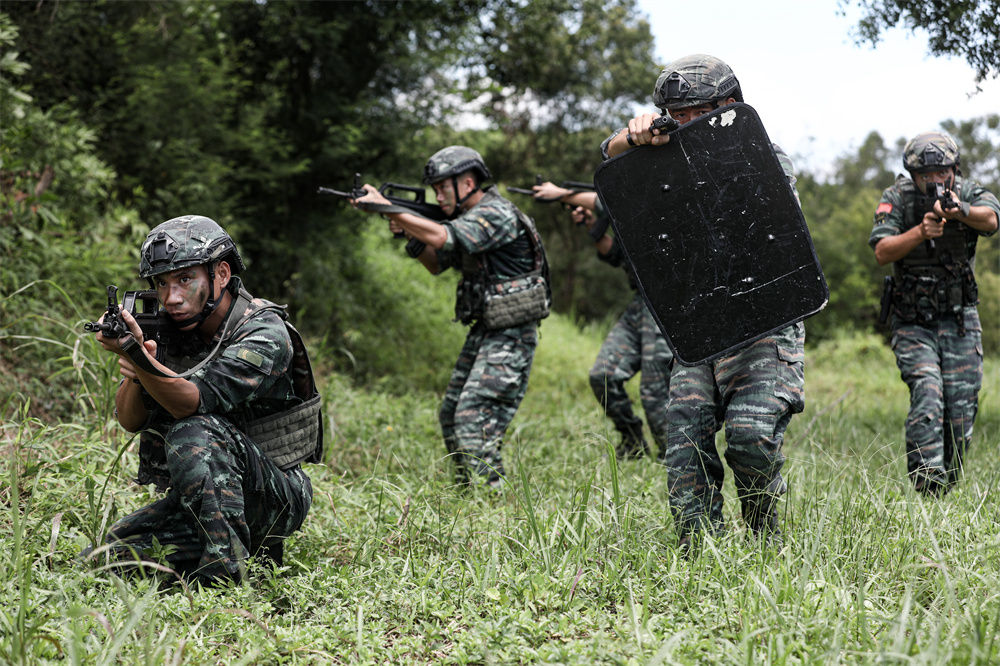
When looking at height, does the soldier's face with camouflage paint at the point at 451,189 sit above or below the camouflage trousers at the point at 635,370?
above

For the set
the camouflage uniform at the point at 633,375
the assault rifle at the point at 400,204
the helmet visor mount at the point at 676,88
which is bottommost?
the camouflage uniform at the point at 633,375

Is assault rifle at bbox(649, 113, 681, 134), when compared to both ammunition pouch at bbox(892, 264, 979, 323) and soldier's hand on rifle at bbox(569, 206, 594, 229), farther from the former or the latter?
soldier's hand on rifle at bbox(569, 206, 594, 229)

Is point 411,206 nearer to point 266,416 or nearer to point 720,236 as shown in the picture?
point 266,416

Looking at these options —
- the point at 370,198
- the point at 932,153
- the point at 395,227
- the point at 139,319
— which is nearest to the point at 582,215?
the point at 395,227

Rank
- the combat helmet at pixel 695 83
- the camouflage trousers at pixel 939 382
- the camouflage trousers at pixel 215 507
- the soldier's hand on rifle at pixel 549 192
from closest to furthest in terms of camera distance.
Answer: the camouflage trousers at pixel 215 507 < the combat helmet at pixel 695 83 < the camouflage trousers at pixel 939 382 < the soldier's hand on rifle at pixel 549 192

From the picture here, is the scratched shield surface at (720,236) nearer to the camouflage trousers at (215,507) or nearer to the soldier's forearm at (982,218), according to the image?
the camouflage trousers at (215,507)

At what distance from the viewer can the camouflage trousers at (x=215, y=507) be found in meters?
2.86

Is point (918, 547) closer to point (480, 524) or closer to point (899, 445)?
point (480, 524)

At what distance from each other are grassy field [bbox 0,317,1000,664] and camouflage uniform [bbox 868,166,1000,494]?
1.73 ft

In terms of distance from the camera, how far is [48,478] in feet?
10.9

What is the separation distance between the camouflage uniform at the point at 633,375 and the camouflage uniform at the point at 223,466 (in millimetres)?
2536

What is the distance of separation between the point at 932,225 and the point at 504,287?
213cm

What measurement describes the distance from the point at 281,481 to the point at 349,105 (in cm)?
548

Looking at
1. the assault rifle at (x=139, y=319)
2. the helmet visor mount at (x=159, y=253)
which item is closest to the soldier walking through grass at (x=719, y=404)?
the helmet visor mount at (x=159, y=253)
